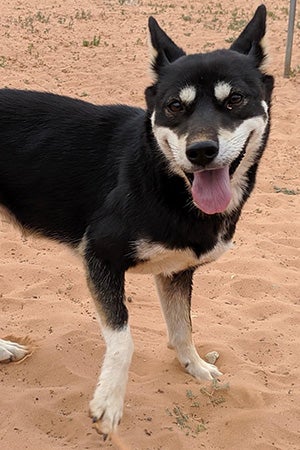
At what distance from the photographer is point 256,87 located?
10.5 ft

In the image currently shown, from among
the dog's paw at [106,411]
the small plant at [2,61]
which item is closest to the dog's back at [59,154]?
the dog's paw at [106,411]

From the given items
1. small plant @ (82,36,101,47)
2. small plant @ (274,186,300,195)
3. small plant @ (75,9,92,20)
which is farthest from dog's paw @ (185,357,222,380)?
small plant @ (75,9,92,20)

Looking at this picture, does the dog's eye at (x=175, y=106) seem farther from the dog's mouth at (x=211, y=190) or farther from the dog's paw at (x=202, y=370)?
the dog's paw at (x=202, y=370)

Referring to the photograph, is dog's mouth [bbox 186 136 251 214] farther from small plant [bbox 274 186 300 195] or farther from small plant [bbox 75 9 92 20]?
small plant [bbox 75 9 92 20]

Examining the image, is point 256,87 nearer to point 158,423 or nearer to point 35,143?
point 35,143

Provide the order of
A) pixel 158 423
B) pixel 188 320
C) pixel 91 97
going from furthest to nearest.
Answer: pixel 91 97 < pixel 188 320 < pixel 158 423

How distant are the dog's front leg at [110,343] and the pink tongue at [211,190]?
0.60 meters

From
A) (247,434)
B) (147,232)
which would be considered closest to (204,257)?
(147,232)

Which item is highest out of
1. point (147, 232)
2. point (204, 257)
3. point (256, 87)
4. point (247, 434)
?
point (256, 87)

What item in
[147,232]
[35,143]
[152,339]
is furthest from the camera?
[152,339]

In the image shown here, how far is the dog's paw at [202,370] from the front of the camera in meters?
3.90

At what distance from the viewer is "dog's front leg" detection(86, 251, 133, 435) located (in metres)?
→ 3.05

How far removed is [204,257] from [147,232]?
368 mm

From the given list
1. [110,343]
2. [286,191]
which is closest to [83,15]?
[286,191]
